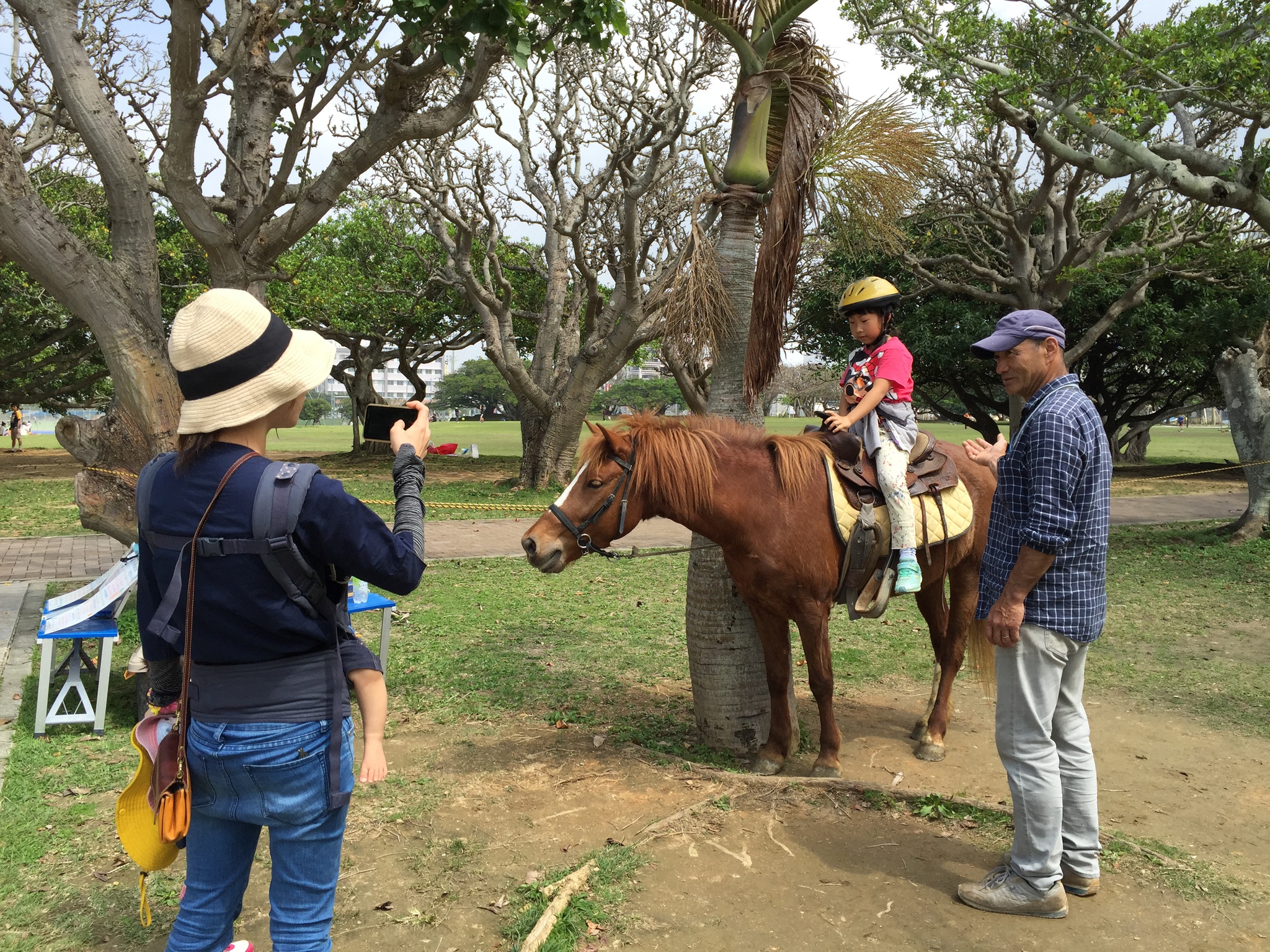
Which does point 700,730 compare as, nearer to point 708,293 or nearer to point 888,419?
point 888,419

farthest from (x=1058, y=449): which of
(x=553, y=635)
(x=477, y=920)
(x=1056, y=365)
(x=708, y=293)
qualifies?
(x=553, y=635)

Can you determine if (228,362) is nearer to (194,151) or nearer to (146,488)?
(146,488)

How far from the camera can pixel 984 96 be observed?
1169 cm

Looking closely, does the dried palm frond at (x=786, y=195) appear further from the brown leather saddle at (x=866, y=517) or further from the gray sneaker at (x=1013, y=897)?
the gray sneaker at (x=1013, y=897)

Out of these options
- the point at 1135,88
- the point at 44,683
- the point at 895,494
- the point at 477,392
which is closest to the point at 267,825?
the point at 895,494

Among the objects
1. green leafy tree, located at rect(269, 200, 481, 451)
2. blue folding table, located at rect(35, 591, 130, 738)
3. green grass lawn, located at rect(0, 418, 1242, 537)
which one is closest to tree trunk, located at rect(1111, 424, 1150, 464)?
green grass lawn, located at rect(0, 418, 1242, 537)

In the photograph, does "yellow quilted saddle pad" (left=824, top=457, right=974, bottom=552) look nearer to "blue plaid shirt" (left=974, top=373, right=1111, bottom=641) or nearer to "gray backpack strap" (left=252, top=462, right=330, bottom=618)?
"blue plaid shirt" (left=974, top=373, right=1111, bottom=641)

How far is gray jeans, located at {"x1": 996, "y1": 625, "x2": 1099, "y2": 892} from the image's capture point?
3.19 metres

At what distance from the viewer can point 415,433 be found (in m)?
2.40

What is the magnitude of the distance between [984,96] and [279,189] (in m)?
9.66

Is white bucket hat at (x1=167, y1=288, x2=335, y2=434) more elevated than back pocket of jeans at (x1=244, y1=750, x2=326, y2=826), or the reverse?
white bucket hat at (x1=167, y1=288, x2=335, y2=434)

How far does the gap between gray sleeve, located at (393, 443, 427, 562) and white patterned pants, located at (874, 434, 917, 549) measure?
9.47 feet

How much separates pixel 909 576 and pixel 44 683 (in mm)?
4927

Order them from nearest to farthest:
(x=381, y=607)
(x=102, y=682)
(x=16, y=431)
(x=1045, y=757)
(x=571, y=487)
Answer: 1. (x=1045, y=757)
2. (x=571, y=487)
3. (x=102, y=682)
4. (x=381, y=607)
5. (x=16, y=431)
